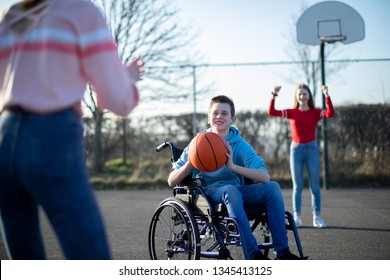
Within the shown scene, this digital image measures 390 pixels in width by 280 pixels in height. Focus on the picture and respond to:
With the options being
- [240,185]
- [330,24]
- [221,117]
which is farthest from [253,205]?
[330,24]

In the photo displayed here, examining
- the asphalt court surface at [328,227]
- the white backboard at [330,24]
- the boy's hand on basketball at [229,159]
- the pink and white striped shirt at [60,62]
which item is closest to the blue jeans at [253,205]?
the boy's hand on basketball at [229,159]

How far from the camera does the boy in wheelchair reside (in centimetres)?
312

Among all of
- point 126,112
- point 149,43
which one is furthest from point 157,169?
point 126,112

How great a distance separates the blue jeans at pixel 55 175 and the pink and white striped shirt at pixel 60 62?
0.06m

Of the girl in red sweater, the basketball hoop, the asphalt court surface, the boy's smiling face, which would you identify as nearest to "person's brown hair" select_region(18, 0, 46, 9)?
the boy's smiling face

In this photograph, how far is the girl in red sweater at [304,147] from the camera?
5.76 metres

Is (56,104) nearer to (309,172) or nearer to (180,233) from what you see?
(180,233)

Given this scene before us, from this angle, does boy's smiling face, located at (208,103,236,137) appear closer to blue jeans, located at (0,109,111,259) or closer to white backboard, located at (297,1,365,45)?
blue jeans, located at (0,109,111,259)

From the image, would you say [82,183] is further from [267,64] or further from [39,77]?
[267,64]

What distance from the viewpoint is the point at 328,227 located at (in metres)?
5.66

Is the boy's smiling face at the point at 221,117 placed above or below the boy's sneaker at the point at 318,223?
above

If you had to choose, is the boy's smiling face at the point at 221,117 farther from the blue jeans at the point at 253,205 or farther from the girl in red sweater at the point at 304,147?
the girl in red sweater at the point at 304,147

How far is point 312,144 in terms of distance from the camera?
5836 millimetres

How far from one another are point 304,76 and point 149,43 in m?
3.55
